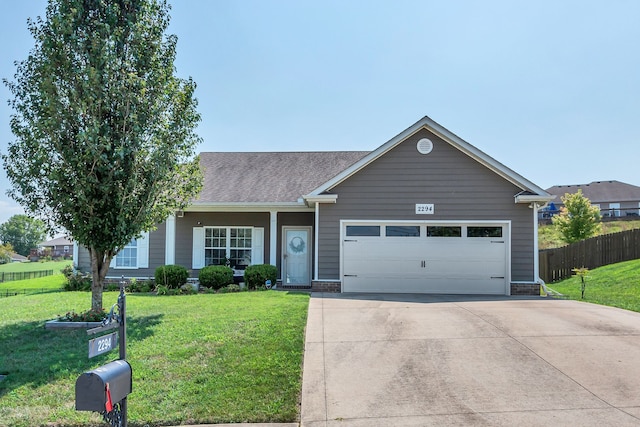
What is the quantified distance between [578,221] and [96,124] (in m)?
30.8

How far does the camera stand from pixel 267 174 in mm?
17875

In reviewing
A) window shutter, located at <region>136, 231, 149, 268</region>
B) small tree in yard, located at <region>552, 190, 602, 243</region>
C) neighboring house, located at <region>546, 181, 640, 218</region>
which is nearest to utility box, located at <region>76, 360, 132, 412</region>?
window shutter, located at <region>136, 231, 149, 268</region>

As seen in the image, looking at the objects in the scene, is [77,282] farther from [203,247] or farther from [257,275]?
[257,275]

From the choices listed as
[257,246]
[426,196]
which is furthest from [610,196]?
[257,246]

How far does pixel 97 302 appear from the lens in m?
9.33

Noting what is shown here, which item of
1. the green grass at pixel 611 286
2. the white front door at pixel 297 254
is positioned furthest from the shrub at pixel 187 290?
the green grass at pixel 611 286

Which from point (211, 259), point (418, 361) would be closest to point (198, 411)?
point (418, 361)

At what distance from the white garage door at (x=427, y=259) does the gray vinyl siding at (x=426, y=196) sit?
32 cm

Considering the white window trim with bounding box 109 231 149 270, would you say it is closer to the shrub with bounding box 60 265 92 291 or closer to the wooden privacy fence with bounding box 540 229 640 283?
the shrub with bounding box 60 265 92 291

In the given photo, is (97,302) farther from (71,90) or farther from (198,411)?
(198,411)

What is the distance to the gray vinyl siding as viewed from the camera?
13.3 metres

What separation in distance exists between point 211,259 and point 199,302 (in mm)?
4657

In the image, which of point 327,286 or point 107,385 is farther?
point 327,286

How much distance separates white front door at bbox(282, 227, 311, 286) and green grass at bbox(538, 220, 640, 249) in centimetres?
2437
